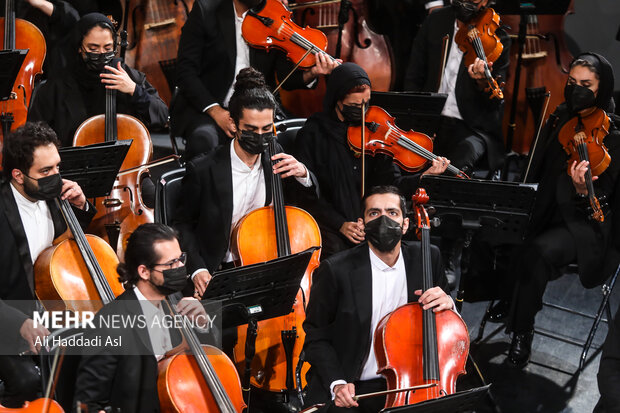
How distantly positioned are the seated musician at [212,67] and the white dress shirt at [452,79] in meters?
0.79

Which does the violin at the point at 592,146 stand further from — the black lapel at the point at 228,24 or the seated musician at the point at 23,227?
the seated musician at the point at 23,227

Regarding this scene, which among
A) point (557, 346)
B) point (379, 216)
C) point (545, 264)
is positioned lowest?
point (557, 346)

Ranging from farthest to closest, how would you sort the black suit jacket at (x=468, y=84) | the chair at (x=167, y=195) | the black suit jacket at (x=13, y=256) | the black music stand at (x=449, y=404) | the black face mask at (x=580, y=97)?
the black suit jacket at (x=468, y=84) < the black face mask at (x=580, y=97) < the chair at (x=167, y=195) < the black suit jacket at (x=13, y=256) < the black music stand at (x=449, y=404)

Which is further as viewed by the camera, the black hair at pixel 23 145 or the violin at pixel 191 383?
the black hair at pixel 23 145

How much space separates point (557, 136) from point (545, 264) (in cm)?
64

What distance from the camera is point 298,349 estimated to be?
3.22 meters

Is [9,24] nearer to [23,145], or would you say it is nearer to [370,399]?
[23,145]

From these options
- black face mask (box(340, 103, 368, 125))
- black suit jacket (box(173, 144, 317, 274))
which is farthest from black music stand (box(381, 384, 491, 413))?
black face mask (box(340, 103, 368, 125))

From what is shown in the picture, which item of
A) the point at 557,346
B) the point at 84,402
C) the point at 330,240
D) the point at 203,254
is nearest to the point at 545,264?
the point at 557,346

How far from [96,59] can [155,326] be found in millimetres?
1771

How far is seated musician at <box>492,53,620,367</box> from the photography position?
3.86 meters

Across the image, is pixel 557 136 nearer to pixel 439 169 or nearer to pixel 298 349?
pixel 439 169

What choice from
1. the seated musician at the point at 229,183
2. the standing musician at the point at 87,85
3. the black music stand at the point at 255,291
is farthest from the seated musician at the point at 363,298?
the standing musician at the point at 87,85

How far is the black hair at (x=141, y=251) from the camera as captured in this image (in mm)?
2719
